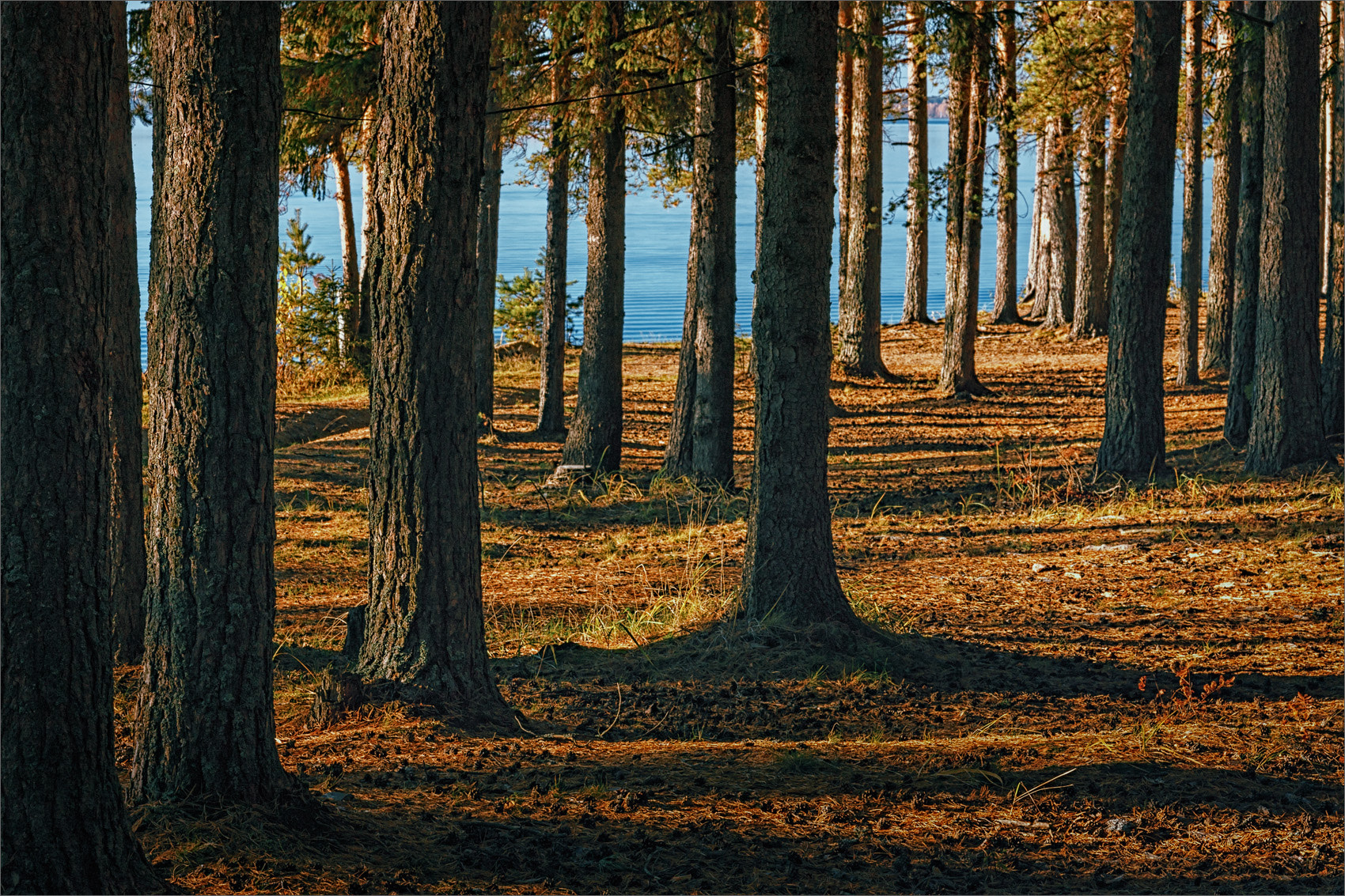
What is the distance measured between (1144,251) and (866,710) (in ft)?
21.3

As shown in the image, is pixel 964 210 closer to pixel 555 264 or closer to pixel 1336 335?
pixel 1336 335

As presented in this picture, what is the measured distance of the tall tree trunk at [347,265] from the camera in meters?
18.9

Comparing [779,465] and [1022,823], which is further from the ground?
[779,465]

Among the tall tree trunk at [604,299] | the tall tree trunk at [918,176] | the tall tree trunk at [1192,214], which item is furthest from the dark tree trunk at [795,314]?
the tall tree trunk at [1192,214]

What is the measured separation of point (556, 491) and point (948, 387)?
26.2ft

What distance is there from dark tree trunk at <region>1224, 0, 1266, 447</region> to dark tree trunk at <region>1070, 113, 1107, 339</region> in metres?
8.58

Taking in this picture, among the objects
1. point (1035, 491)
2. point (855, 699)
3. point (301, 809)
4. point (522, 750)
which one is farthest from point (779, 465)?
point (1035, 491)

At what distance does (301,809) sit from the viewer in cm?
355

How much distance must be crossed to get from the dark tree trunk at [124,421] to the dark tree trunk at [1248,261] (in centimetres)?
1026

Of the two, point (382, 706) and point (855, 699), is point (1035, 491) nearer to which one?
point (855, 699)

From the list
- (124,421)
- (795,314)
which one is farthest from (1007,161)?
(124,421)

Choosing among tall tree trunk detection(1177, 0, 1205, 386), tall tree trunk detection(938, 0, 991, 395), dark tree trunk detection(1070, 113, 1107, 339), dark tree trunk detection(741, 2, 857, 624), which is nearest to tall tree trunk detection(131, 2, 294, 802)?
dark tree trunk detection(741, 2, 857, 624)

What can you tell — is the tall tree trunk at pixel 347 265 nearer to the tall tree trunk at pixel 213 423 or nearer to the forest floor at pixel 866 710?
the forest floor at pixel 866 710

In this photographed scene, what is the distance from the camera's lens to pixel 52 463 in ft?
8.95
